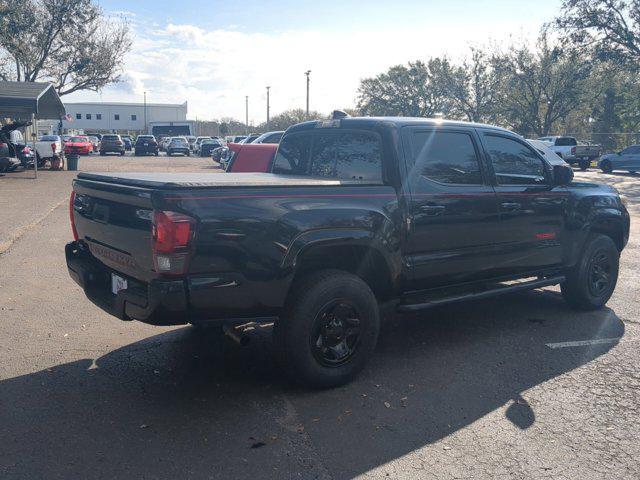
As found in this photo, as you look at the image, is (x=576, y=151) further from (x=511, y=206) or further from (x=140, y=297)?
(x=140, y=297)

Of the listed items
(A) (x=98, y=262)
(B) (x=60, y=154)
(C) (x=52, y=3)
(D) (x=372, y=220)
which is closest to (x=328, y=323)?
(D) (x=372, y=220)

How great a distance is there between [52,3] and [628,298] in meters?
38.9

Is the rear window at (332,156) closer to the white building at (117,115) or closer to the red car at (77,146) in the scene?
the red car at (77,146)

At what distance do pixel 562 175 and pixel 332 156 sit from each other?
233 cm

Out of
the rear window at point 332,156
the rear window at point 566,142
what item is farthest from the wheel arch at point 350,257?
the rear window at point 566,142

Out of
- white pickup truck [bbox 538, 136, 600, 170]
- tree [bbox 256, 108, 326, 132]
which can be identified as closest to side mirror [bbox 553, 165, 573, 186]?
white pickup truck [bbox 538, 136, 600, 170]

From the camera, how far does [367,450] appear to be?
3586mm

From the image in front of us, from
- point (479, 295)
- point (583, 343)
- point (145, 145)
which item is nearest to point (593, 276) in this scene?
point (583, 343)

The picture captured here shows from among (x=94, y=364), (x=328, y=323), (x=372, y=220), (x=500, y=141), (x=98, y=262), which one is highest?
(x=500, y=141)

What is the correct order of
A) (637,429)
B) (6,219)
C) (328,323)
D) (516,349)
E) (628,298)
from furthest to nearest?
(6,219)
(628,298)
(516,349)
(328,323)
(637,429)

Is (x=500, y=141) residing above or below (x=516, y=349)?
above

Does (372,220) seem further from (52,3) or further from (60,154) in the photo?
(52,3)

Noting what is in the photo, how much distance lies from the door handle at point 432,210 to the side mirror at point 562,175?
67.0 inches

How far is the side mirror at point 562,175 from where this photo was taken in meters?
5.93
